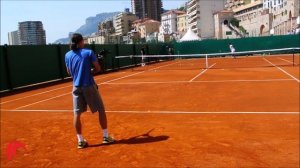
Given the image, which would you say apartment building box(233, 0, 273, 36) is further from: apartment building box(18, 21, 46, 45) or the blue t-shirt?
the blue t-shirt

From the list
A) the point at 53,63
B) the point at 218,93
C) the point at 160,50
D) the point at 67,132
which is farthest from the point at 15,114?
the point at 160,50

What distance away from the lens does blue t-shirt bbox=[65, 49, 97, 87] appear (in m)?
5.88

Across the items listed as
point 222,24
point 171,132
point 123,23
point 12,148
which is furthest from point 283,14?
point 123,23

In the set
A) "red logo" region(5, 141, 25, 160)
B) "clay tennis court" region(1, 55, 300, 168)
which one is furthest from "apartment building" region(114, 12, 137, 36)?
"red logo" region(5, 141, 25, 160)

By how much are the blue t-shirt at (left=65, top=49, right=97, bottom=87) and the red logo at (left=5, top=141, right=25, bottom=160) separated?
60.9 inches

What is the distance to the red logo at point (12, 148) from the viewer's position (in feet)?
19.5

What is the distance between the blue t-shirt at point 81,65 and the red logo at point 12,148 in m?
1.55

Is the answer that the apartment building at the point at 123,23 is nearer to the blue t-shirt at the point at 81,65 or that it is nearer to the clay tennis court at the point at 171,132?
the clay tennis court at the point at 171,132

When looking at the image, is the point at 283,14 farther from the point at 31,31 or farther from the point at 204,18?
the point at 31,31

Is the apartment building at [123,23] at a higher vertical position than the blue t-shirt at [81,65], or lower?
higher

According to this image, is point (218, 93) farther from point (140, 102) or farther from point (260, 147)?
point (260, 147)

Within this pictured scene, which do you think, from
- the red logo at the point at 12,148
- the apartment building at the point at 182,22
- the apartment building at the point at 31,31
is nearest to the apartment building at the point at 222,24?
the apartment building at the point at 182,22

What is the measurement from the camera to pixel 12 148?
248 inches

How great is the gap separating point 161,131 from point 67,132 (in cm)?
190
